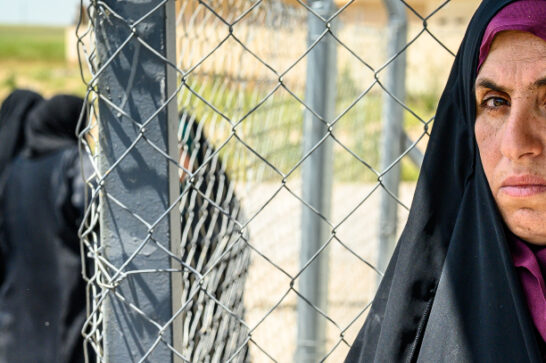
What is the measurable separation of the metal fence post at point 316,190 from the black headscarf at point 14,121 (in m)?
1.48

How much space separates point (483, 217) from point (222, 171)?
1629 mm

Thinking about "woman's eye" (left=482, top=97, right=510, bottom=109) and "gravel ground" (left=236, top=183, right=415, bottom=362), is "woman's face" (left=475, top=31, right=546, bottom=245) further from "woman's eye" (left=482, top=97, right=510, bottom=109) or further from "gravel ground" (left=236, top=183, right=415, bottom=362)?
"gravel ground" (left=236, top=183, right=415, bottom=362)

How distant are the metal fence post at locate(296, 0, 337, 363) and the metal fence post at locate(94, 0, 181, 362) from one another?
1.24 m

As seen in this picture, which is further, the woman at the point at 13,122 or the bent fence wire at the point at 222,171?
the woman at the point at 13,122

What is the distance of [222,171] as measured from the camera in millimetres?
2777

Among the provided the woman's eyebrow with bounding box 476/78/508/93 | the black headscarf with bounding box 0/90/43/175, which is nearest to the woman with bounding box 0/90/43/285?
the black headscarf with bounding box 0/90/43/175

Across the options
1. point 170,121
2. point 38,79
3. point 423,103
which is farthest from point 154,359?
point 38,79

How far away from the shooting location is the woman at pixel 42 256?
9.98 ft

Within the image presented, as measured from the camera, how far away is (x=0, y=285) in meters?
3.20

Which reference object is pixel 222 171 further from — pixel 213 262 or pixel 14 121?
pixel 14 121

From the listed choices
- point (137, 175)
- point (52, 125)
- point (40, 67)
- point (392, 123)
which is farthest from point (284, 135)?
point (40, 67)

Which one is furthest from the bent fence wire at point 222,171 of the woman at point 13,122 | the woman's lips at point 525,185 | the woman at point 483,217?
the woman at point 13,122

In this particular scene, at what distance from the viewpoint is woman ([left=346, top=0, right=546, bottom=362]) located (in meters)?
1.23

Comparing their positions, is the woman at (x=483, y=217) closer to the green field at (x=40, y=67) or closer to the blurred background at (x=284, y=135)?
the blurred background at (x=284, y=135)
